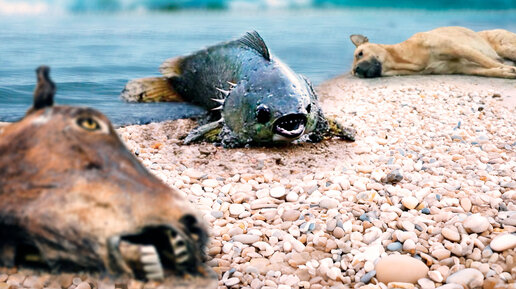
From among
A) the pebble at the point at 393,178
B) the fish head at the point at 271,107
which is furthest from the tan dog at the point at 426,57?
the pebble at the point at 393,178

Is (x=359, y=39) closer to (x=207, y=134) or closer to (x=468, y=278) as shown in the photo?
(x=207, y=134)

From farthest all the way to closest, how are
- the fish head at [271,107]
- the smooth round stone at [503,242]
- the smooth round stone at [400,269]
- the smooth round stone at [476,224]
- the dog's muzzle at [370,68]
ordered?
1. the dog's muzzle at [370,68]
2. the fish head at [271,107]
3. the smooth round stone at [476,224]
4. the smooth round stone at [503,242]
5. the smooth round stone at [400,269]

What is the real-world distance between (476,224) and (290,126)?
6.25ft

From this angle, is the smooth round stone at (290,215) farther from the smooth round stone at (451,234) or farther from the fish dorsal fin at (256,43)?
the fish dorsal fin at (256,43)

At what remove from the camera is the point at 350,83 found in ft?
28.9

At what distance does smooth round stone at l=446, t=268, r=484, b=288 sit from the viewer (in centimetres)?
248

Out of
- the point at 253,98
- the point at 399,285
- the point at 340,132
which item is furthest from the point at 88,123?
the point at 340,132

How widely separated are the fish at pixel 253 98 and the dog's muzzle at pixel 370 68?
13.7 ft

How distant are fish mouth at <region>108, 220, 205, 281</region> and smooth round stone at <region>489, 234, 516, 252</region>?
2.48 meters

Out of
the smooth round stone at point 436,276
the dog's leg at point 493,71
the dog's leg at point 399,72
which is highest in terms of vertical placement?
the dog's leg at point 493,71

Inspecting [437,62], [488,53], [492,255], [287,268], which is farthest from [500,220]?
[488,53]

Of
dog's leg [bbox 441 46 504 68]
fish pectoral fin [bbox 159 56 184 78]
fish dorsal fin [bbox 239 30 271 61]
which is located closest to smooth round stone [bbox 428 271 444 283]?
fish dorsal fin [bbox 239 30 271 61]

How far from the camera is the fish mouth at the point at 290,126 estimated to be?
430cm

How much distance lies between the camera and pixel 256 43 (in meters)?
4.82
